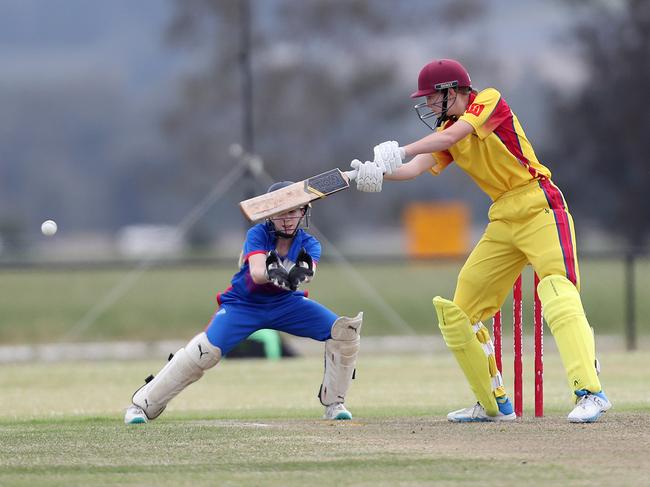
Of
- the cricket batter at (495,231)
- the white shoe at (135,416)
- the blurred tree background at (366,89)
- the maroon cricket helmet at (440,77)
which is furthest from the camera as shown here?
the blurred tree background at (366,89)

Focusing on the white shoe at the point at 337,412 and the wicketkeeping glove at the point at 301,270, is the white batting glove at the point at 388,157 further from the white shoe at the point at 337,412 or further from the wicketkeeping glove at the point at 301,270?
the white shoe at the point at 337,412

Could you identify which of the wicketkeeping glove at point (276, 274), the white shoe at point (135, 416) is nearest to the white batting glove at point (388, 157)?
the wicketkeeping glove at point (276, 274)

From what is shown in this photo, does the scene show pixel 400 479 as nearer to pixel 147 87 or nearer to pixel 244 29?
pixel 244 29

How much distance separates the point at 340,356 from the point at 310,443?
1685mm

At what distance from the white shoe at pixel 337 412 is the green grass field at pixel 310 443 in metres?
0.19

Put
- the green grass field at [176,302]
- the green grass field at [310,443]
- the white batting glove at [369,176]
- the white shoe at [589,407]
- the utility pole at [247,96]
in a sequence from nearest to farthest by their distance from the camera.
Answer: the green grass field at [310,443]
the white shoe at [589,407]
the white batting glove at [369,176]
the utility pole at [247,96]
the green grass field at [176,302]

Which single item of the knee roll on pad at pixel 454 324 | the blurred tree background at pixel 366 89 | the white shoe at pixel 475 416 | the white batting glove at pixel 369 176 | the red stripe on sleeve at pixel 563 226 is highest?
the blurred tree background at pixel 366 89

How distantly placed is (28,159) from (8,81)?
1777 cm

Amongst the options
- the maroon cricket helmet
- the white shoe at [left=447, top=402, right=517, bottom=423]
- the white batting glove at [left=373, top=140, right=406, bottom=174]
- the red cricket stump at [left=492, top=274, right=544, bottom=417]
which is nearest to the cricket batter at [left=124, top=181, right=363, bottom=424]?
the white batting glove at [left=373, top=140, right=406, bottom=174]

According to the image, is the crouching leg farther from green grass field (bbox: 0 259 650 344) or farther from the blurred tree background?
the blurred tree background

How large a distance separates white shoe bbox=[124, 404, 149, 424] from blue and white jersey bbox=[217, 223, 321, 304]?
884 mm

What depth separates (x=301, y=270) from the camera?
8.53 m

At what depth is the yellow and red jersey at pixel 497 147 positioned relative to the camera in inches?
330

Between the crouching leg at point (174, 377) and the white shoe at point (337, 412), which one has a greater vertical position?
the crouching leg at point (174, 377)
